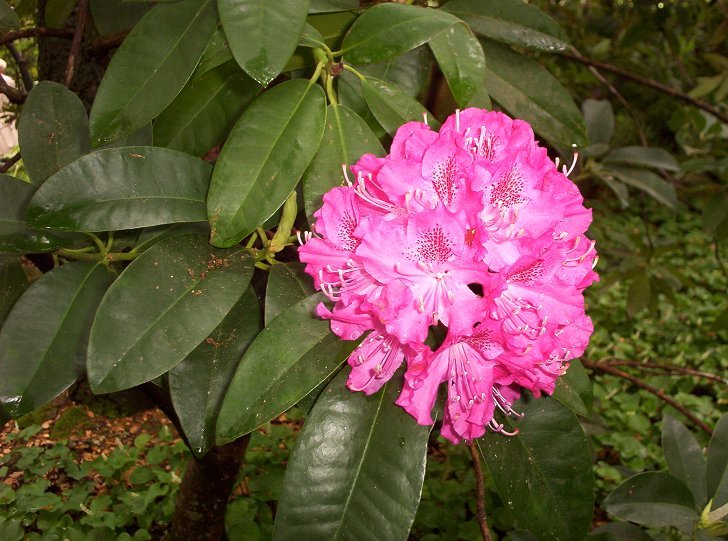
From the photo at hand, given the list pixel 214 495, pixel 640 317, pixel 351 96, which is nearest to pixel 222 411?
pixel 351 96

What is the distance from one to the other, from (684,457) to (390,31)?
891 mm

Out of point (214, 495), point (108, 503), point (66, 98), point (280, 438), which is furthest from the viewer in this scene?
point (280, 438)

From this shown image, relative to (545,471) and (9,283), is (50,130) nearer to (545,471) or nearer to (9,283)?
(9,283)

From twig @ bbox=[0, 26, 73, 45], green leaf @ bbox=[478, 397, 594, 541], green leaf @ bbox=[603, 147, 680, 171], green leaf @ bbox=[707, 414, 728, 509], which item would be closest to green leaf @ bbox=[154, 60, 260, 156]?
twig @ bbox=[0, 26, 73, 45]

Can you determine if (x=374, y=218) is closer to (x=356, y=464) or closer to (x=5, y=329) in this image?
(x=356, y=464)

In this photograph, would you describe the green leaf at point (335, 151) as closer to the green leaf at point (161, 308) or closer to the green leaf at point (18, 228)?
the green leaf at point (161, 308)

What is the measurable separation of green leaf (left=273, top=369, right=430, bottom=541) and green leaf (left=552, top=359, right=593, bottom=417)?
0.16 meters

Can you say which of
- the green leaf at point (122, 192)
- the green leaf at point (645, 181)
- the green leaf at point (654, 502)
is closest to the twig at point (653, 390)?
the green leaf at point (654, 502)

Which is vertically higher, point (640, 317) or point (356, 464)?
point (356, 464)

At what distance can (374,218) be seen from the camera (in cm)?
61

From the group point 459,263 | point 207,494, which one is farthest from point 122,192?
point 207,494

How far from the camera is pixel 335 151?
697 mm

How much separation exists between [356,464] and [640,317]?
298 cm

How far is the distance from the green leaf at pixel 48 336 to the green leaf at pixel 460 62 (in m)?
0.47
